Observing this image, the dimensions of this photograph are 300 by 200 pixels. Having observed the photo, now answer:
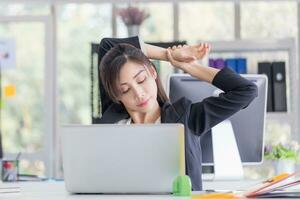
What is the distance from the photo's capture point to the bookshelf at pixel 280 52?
517 centimetres

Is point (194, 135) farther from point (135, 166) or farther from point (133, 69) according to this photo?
point (135, 166)

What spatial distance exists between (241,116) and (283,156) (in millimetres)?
498

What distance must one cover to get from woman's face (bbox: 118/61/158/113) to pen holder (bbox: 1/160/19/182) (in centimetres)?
165

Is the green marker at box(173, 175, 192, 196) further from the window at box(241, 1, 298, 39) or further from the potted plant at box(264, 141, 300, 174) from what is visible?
the window at box(241, 1, 298, 39)

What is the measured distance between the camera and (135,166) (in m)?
1.65

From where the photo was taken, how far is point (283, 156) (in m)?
2.99

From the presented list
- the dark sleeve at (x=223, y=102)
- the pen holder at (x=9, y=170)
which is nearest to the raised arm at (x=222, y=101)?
the dark sleeve at (x=223, y=102)

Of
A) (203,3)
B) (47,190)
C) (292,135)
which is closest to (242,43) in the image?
(292,135)

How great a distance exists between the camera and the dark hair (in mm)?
1949

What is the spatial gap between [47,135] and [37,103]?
0.40 metres

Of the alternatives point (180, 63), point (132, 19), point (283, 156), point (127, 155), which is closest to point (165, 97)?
point (180, 63)

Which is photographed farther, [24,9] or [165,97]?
[24,9]

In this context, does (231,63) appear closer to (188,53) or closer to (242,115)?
(242,115)

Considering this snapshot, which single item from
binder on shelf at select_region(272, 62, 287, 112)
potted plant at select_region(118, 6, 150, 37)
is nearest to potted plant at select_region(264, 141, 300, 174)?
binder on shelf at select_region(272, 62, 287, 112)
